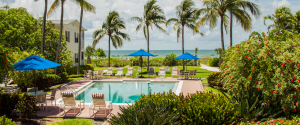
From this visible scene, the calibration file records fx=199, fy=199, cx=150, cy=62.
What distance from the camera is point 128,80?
16.7 metres

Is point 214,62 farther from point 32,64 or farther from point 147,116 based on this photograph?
point 147,116

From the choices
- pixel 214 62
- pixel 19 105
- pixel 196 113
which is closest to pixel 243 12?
pixel 214 62

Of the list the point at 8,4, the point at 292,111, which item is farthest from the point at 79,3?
the point at 292,111

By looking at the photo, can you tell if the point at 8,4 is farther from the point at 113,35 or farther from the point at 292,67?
the point at 292,67

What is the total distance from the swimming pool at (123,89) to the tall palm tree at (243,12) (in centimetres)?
891

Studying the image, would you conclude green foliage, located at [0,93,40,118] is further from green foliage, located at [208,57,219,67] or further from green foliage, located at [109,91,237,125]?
green foliage, located at [208,57,219,67]

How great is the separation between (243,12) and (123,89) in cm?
1315

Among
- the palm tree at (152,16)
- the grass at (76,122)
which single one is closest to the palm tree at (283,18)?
the palm tree at (152,16)

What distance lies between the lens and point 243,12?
18.4 meters

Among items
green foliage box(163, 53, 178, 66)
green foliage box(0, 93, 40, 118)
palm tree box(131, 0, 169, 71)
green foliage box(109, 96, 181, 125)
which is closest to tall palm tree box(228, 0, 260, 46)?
palm tree box(131, 0, 169, 71)

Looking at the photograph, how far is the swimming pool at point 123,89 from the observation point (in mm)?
11508

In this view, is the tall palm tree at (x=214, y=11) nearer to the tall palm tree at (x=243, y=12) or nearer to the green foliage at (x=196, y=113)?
the tall palm tree at (x=243, y=12)

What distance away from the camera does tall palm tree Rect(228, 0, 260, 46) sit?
58.5 feet

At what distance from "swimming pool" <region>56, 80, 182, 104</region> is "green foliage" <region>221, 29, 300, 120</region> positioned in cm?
498
